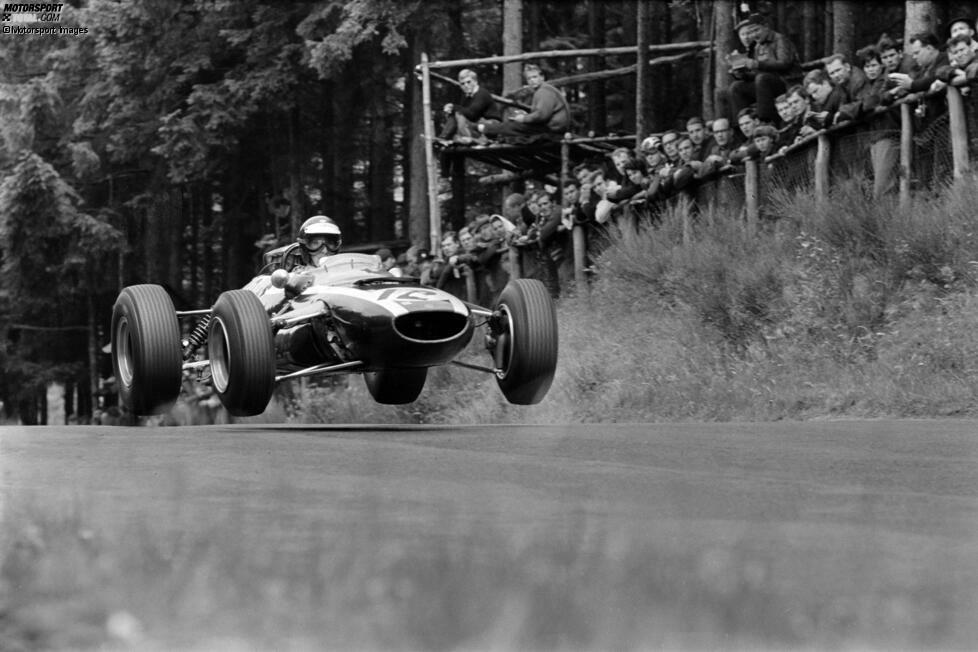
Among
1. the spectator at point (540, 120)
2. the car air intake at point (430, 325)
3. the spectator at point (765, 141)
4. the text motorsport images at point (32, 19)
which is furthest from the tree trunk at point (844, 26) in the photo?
the text motorsport images at point (32, 19)

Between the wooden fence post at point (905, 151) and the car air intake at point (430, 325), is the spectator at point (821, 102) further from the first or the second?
the car air intake at point (430, 325)

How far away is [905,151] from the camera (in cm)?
1444

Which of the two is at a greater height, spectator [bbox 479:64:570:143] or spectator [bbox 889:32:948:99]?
spectator [bbox 889:32:948:99]

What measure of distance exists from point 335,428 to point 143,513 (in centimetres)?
708

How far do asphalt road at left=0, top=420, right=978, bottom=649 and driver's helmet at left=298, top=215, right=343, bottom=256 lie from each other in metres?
3.39

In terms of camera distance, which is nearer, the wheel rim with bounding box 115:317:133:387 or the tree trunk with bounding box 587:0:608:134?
the wheel rim with bounding box 115:317:133:387

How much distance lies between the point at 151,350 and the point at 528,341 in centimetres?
282

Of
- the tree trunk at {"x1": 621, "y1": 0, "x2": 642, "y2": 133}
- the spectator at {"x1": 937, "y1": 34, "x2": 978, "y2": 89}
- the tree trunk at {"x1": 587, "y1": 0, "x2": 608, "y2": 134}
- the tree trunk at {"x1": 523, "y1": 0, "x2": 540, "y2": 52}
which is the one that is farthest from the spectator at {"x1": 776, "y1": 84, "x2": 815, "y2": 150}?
the tree trunk at {"x1": 523, "y1": 0, "x2": 540, "y2": 52}

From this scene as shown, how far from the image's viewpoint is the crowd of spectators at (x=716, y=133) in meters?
14.6

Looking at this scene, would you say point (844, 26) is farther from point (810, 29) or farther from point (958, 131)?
point (958, 131)

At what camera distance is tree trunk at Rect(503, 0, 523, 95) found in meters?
28.9

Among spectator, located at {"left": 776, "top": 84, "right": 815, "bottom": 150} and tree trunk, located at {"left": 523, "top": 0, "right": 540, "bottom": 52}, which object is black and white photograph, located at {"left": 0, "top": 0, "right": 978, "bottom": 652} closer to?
spectator, located at {"left": 776, "top": 84, "right": 815, "bottom": 150}

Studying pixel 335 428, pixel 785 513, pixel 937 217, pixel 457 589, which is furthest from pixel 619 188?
pixel 457 589

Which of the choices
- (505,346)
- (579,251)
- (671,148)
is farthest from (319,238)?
(579,251)
